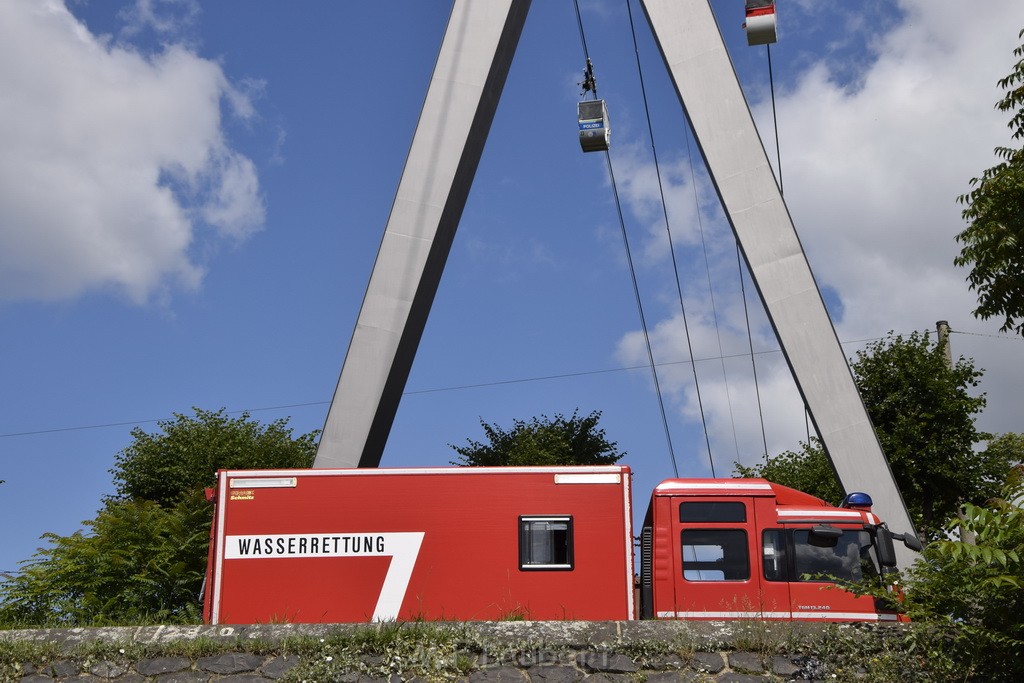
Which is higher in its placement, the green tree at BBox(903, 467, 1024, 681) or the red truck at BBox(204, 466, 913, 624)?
the red truck at BBox(204, 466, 913, 624)

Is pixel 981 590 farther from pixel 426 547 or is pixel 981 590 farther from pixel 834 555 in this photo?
pixel 426 547

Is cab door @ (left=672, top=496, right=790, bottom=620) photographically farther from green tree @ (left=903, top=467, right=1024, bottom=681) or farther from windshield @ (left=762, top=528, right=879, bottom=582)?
green tree @ (left=903, top=467, right=1024, bottom=681)

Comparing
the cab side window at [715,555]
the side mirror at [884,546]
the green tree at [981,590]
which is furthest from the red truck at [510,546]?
the green tree at [981,590]

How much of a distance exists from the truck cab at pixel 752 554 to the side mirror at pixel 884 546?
19mm

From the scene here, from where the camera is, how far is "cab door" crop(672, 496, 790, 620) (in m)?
13.2

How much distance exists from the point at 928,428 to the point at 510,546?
64.5 ft

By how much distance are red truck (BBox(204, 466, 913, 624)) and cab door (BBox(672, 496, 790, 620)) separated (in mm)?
14

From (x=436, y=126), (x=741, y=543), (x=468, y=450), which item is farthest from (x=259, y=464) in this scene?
(x=741, y=543)

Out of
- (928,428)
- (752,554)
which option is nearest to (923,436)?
(928,428)

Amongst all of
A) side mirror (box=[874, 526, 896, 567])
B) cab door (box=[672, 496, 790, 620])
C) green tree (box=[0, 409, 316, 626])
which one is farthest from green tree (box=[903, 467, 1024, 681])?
green tree (box=[0, 409, 316, 626])

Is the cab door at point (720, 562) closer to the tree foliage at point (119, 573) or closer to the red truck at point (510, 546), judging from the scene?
the red truck at point (510, 546)

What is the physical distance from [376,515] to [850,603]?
20.1 ft

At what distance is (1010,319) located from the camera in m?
21.3

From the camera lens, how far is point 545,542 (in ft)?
45.8
